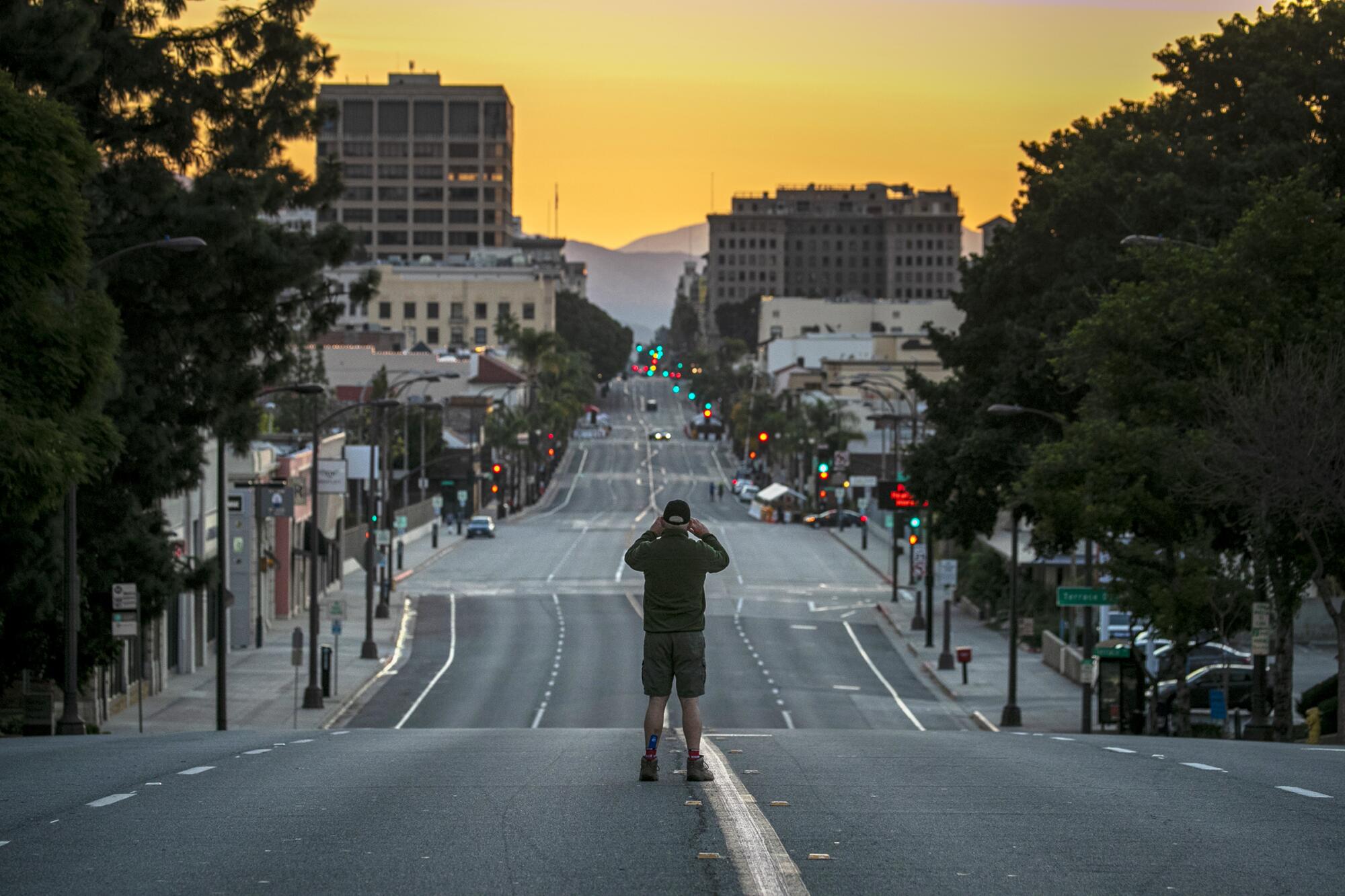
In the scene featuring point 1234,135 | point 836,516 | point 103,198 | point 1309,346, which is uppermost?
point 1234,135

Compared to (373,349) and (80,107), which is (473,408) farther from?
(80,107)

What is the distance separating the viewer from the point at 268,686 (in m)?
42.5

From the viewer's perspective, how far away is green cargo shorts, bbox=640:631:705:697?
11961 millimetres

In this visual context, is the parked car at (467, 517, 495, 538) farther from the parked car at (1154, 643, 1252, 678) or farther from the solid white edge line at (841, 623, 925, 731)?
the parked car at (1154, 643, 1252, 678)

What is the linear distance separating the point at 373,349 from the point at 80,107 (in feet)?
356

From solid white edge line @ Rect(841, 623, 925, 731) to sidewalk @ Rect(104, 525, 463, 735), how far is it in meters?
13.2

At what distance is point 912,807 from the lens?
430 inches

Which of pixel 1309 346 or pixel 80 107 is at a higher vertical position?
pixel 80 107

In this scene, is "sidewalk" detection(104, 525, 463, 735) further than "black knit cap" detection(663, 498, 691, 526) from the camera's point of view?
Yes

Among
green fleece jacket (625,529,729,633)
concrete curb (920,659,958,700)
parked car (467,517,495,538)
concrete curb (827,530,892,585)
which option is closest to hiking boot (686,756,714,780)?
green fleece jacket (625,529,729,633)

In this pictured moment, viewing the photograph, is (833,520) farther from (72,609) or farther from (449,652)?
(72,609)

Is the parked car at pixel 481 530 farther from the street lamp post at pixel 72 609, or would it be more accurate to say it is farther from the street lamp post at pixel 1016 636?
the street lamp post at pixel 72 609

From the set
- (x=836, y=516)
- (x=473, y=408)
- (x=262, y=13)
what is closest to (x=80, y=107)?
(x=262, y=13)

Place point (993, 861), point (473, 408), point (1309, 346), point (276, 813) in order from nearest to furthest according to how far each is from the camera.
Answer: point (993, 861) < point (276, 813) < point (1309, 346) < point (473, 408)
